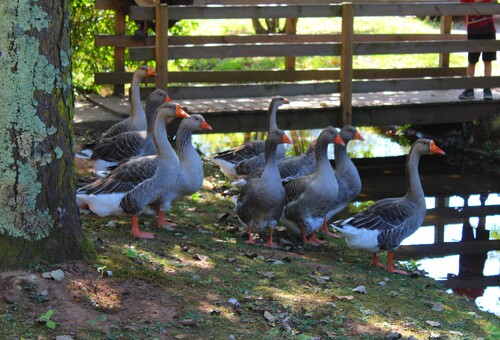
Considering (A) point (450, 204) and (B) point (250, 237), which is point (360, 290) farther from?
(A) point (450, 204)

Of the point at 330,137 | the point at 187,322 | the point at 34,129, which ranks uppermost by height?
the point at 34,129

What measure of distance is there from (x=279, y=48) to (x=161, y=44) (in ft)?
6.70

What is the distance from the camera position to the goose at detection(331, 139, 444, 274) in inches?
325

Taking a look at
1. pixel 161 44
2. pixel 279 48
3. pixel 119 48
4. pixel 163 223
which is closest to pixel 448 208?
pixel 279 48

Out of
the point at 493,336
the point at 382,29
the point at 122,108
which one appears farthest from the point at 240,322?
the point at 382,29

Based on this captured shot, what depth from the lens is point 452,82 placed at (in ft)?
46.9

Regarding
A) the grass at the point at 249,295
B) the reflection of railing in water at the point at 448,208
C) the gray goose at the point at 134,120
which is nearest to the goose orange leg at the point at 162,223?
the grass at the point at 249,295

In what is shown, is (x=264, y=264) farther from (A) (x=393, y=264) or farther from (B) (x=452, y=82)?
(B) (x=452, y=82)

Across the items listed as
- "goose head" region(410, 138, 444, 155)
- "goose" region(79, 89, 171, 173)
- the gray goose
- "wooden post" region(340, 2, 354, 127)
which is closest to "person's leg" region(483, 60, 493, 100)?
"wooden post" region(340, 2, 354, 127)

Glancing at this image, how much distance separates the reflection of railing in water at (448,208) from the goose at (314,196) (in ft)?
4.24

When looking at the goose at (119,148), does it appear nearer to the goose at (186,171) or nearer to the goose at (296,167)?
the goose at (186,171)

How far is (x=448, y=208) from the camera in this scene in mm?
11688

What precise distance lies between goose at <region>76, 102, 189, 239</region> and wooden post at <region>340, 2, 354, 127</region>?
5431mm

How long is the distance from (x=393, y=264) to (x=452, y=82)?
640 cm
